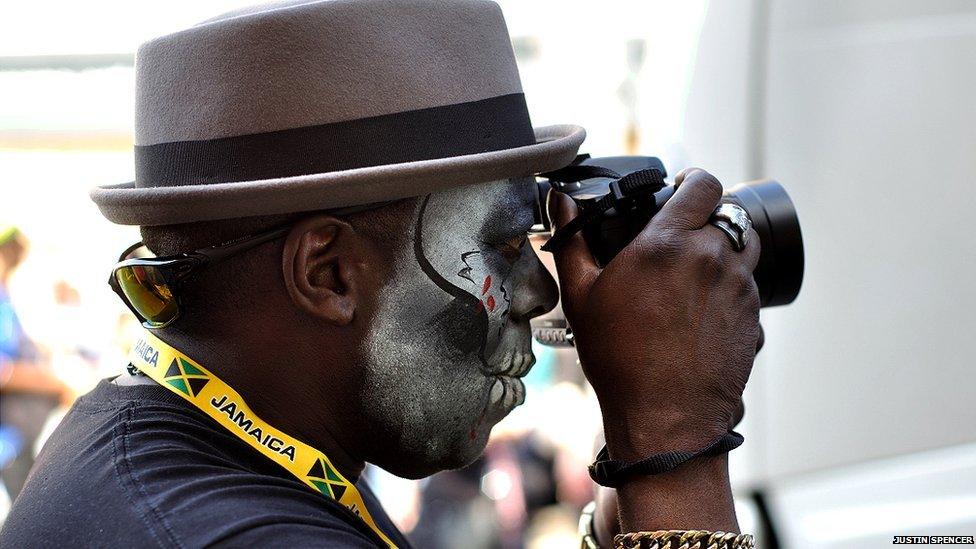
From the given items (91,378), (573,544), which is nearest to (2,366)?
(91,378)

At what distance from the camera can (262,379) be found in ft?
4.97

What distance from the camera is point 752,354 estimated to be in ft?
5.23

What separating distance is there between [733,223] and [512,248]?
0.34 m

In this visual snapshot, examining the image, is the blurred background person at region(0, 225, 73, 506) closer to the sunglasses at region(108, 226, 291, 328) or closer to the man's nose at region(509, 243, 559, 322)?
the sunglasses at region(108, 226, 291, 328)

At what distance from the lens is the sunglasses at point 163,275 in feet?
4.83

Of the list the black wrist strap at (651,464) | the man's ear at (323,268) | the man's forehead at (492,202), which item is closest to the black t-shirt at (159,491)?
the man's ear at (323,268)

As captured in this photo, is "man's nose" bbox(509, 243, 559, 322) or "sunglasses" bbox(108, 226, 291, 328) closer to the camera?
"sunglasses" bbox(108, 226, 291, 328)

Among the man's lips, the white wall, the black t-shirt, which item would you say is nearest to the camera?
the man's lips

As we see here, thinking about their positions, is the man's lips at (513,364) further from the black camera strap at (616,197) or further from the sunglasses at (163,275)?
the sunglasses at (163,275)

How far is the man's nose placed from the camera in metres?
1.65

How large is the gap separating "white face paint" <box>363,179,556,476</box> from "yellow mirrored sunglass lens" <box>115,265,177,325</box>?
29 cm

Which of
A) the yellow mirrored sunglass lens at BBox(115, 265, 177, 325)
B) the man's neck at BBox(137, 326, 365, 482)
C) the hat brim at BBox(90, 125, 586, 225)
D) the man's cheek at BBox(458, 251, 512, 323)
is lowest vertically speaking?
the man's neck at BBox(137, 326, 365, 482)

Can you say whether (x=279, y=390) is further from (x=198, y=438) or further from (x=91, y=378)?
(x=91, y=378)

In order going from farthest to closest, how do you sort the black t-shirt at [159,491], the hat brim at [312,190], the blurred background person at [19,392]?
the blurred background person at [19,392] → the hat brim at [312,190] → the black t-shirt at [159,491]
